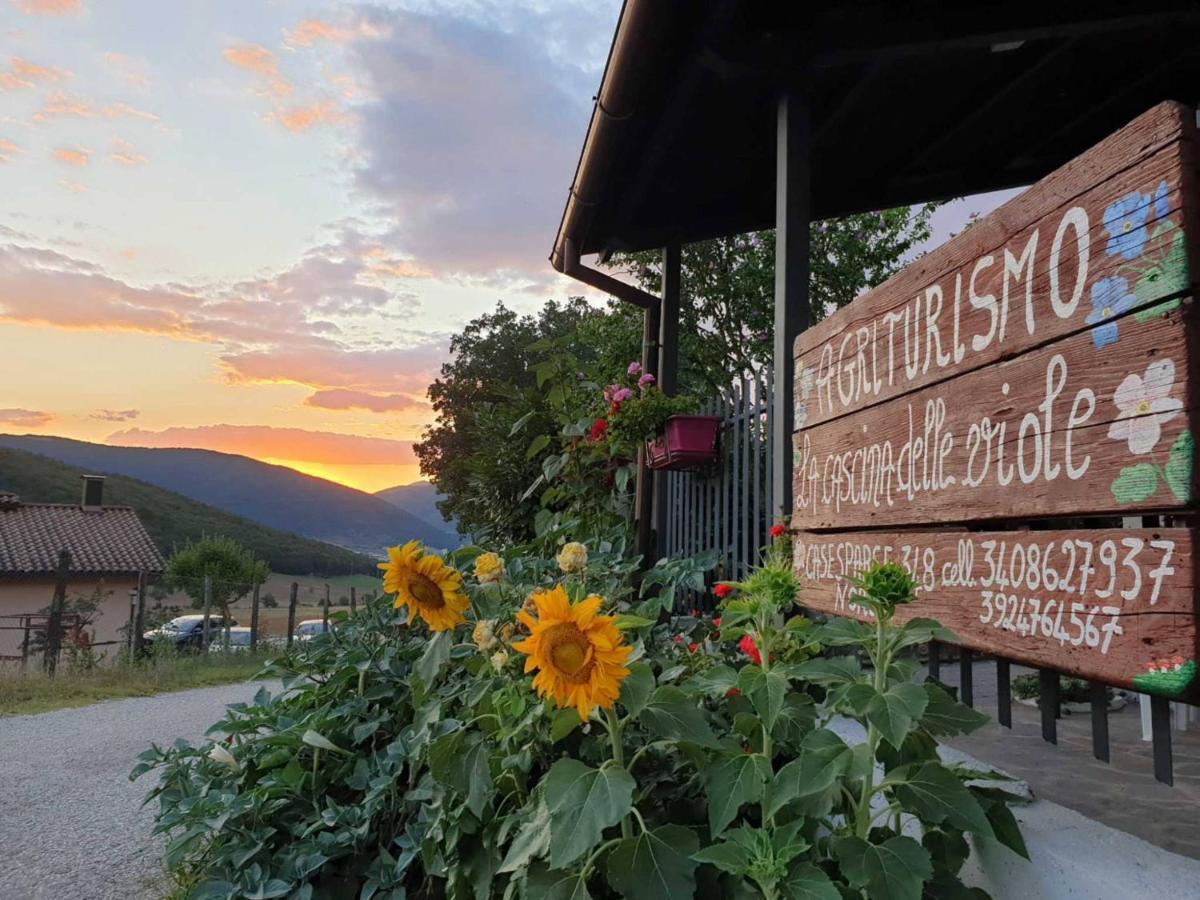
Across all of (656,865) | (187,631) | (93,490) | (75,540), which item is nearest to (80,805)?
(656,865)

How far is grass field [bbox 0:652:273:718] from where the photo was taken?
7.52 metres

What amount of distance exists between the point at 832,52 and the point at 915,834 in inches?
101

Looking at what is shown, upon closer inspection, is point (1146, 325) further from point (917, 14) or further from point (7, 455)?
point (7, 455)

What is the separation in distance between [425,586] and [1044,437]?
114 centimetres

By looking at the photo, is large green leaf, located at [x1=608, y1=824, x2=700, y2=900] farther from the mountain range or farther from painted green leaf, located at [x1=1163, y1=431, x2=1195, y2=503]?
the mountain range

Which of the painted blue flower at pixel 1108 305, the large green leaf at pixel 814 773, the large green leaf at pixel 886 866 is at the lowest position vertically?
the large green leaf at pixel 886 866

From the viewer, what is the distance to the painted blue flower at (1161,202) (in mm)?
997

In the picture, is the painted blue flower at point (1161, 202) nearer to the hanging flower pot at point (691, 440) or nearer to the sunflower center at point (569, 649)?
the sunflower center at point (569, 649)

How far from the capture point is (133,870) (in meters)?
2.88

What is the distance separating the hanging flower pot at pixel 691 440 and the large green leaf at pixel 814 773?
298 centimetres

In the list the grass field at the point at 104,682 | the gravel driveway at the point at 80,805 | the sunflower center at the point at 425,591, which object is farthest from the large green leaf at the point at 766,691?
the grass field at the point at 104,682

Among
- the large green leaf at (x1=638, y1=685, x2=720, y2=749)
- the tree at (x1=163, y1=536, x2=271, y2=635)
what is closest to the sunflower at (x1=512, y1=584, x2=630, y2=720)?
the large green leaf at (x1=638, y1=685, x2=720, y2=749)

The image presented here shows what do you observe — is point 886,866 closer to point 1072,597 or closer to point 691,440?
point 1072,597

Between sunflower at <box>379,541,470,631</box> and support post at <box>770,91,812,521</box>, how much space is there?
61.9 inches
